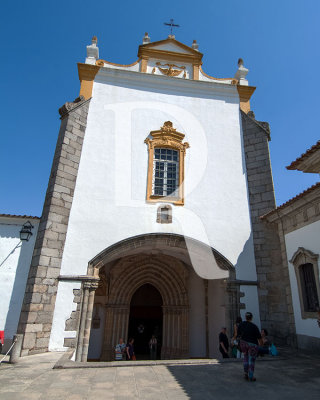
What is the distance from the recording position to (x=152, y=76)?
9.90 m

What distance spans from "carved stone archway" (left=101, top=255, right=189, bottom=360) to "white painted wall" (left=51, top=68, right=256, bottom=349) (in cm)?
145

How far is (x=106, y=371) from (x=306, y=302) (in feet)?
15.7

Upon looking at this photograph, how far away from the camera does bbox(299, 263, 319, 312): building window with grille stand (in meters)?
6.45

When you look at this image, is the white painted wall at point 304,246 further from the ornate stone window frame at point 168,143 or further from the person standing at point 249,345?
the ornate stone window frame at point 168,143

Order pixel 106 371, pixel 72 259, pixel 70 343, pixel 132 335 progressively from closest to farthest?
1. pixel 106 371
2. pixel 70 343
3. pixel 72 259
4. pixel 132 335

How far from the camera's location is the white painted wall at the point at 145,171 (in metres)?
7.75

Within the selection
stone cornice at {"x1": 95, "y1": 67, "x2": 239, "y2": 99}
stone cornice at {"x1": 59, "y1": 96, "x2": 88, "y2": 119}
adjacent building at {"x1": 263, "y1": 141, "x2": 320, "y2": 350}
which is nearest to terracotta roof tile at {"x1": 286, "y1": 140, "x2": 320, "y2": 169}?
adjacent building at {"x1": 263, "y1": 141, "x2": 320, "y2": 350}

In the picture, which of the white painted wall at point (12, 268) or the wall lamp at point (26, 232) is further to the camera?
the wall lamp at point (26, 232)

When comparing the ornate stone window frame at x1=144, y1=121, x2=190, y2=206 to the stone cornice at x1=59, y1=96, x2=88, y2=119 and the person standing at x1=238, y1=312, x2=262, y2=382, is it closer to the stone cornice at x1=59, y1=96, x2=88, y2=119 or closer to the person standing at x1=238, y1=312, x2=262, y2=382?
the stone cornice at x1=59, y1=96, x2=88, y2=119

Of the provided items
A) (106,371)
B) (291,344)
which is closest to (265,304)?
(291,344)

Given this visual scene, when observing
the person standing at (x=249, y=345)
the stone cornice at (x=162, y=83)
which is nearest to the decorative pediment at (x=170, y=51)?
the stone cornice at (x=162, y=83)

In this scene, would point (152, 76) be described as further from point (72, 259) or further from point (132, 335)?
point (132, 335)

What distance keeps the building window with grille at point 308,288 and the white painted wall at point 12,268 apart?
6.73 meters

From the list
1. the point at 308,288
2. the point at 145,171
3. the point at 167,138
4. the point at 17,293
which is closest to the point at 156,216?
the point at 145,171
